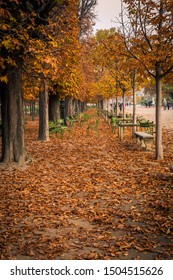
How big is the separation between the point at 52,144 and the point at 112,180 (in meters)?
7.83

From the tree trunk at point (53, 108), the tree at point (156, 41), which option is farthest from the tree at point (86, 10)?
the tree at point (156, 41)

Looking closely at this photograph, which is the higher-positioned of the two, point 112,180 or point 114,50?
point 114,50

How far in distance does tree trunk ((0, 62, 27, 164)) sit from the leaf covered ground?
1.78 ft

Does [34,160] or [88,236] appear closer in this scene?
[88,236]

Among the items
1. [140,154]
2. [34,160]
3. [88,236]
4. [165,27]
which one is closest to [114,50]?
[165,27]

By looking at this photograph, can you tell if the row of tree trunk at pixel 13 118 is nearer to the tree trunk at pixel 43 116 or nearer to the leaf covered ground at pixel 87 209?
the leaf covered ground at pixel 87 209

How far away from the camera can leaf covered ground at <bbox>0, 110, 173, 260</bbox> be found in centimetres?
448

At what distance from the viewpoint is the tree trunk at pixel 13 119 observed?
10.2 metres

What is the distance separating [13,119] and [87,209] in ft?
16.8

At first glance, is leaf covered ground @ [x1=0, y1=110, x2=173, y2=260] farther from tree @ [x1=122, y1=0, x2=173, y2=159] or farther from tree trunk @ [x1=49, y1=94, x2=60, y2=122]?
tree trunk @ [x1=49, y1=94, x2=60, y2=122]

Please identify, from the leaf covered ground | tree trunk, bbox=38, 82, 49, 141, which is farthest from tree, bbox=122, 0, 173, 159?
tree trunk, bbox=38, 82, 49, 141

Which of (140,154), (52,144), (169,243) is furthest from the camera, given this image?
(52,144)

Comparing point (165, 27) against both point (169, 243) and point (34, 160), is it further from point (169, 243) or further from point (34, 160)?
point (169, 243)
